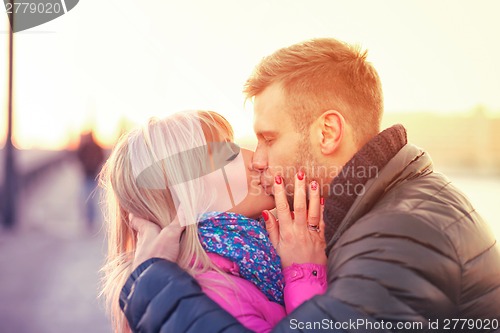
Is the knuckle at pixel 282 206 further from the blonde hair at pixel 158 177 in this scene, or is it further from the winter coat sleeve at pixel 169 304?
the winter coat sleeve at pixel 169 304

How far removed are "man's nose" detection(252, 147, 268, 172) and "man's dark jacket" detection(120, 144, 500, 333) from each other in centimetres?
59

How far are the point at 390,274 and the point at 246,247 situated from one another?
0.68m

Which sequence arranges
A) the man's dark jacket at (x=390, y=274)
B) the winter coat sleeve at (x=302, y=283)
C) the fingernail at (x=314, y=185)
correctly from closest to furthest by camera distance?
1. the man's dark jacket at (x=390, y=274)
2. the winter coat sleeve at (x=302, y=283)
3. the fingernail at (x=314, y=185)

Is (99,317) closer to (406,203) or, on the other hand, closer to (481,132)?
(406,203)

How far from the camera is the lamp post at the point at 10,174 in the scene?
11273 millimetres

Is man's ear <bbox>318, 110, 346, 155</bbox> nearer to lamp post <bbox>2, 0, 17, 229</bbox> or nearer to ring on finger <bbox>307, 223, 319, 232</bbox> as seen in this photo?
ring on finger <bbox>307, 223, 319, 232</bbox>

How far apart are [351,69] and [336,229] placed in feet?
2.50

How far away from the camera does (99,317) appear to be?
6.12 metres

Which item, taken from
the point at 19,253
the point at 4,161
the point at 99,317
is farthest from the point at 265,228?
the point at 4,161

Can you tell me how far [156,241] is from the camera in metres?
2.24

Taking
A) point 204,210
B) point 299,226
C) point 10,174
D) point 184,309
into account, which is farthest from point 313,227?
point 10,174

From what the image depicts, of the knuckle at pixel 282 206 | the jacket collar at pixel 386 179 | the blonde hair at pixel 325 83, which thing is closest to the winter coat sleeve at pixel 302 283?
the jacket collar at pixel 386 179

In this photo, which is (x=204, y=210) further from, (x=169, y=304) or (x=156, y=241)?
(x=169, y=304)

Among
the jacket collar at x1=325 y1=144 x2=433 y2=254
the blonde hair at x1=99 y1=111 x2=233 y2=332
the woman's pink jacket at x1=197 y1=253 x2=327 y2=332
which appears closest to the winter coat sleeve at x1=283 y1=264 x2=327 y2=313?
the woman's pink jacket at x1=197 y1=253 x2=327 y2=332
